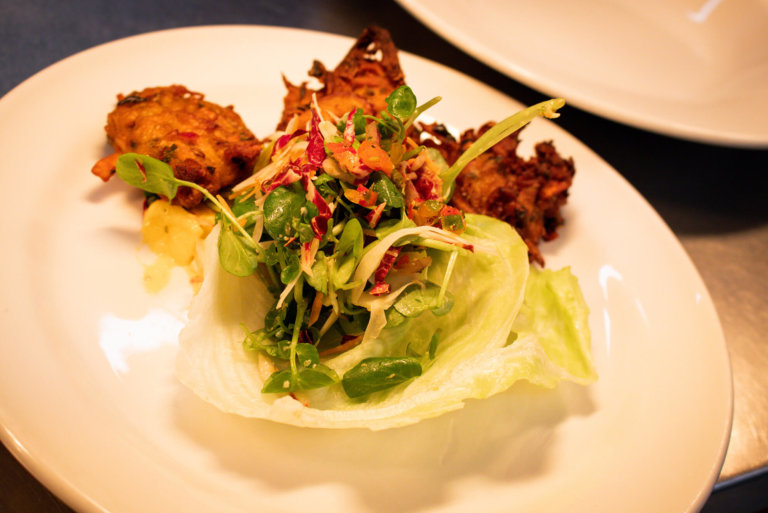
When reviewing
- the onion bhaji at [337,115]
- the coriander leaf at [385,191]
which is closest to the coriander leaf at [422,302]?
the coriander leaf at [385,191]

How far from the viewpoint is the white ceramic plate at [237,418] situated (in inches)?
54.9

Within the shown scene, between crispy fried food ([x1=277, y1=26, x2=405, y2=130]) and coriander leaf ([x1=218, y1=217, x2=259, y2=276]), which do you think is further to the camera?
crispy fried food ([x1=277, y1=26, x2=405, y2=130])

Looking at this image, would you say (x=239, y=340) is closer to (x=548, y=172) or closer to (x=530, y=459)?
(x=530, y=459)

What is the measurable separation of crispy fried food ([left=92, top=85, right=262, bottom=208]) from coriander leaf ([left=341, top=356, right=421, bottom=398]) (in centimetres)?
93

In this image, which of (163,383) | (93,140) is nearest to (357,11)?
(93,140)

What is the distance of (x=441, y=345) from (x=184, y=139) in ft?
4.05

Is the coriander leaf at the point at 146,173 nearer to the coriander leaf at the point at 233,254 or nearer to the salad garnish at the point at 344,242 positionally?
the salad garnish at the point at 344,242

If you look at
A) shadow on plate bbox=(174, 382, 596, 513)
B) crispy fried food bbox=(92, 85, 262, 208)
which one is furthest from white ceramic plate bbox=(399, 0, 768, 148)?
shadow on plate bbox=(174, 382, 596, 513)

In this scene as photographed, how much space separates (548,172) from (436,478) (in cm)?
135

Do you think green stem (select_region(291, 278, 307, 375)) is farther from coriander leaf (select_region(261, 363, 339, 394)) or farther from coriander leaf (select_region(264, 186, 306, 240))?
coriander leaf (select_region(264, 186, 306, 240))

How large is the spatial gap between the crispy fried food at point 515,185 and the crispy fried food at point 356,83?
282 mm

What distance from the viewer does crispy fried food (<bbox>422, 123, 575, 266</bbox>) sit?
7.09ft

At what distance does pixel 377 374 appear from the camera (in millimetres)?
1602

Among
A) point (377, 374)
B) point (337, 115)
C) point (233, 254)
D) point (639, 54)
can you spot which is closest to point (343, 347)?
point (377, 374)
